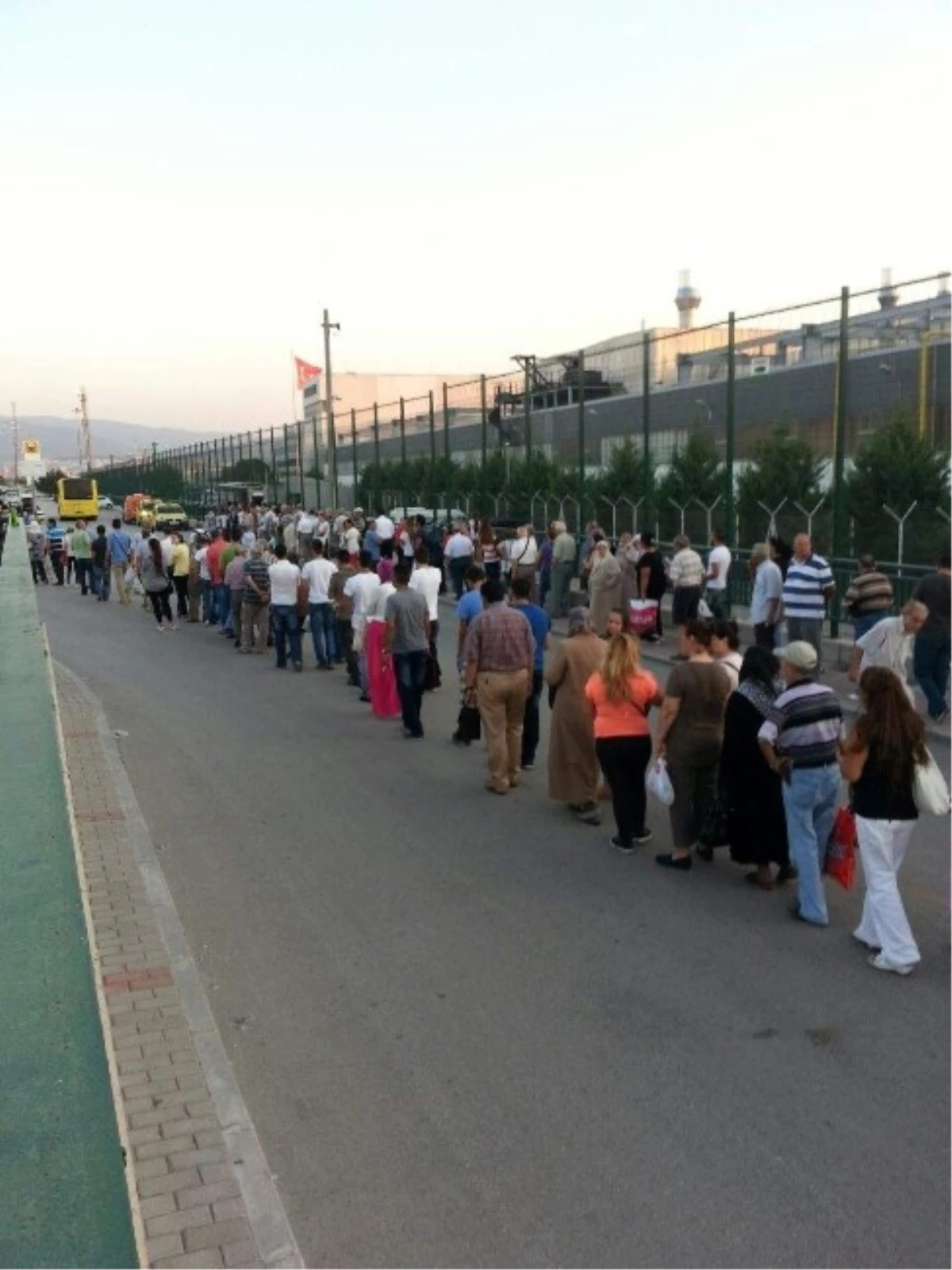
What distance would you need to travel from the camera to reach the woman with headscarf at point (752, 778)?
6922mm

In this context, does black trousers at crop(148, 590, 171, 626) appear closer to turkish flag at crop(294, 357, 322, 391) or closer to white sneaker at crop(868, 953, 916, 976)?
white sneaker at crop(868, 953, 916, 976)

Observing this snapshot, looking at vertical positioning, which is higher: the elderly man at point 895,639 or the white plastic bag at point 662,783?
the elderly man at point 895,639

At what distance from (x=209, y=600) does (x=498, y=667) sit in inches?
518

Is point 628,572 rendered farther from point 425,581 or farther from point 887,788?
point 887,788

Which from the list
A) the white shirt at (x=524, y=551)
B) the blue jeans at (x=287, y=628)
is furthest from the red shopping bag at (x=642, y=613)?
the blue jeans at (x=287, y=628)

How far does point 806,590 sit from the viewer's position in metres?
12.8

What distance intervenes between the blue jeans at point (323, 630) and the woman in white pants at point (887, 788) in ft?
34.3

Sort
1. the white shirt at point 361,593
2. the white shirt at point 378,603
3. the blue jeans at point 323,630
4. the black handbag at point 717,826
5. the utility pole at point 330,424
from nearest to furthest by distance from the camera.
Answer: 1. the black handbag at point 717,826
2. the white shirt at point 378,603
3. the white shirt at point 361,593
4. the blue jeans at point 323,630
5. the utility pole at point 330,424

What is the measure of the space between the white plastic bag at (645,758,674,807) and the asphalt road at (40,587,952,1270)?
55 centimetres

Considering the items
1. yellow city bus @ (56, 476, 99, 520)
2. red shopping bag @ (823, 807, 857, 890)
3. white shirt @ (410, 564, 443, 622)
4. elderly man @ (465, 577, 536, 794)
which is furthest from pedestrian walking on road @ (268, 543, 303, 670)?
yellow city bus @ (56, 476, 99, 520)

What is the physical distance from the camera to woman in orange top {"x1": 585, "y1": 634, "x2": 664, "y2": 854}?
7738 millimetres

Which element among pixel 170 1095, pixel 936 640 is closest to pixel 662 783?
pixel 170 1095

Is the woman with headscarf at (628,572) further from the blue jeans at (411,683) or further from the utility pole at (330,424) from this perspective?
the utility pole at (330,424)

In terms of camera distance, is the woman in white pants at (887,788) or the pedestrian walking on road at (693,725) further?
the pedestrian walking on road at (693,725)
